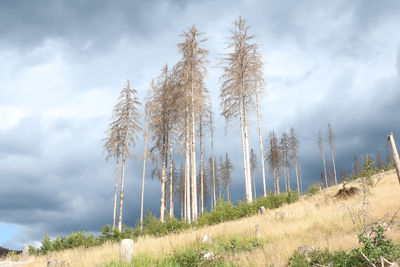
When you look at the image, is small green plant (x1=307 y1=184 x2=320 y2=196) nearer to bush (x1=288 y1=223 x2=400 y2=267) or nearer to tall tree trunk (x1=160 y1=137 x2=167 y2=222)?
tall tree trunk (x1=160 y1=137 x2=167 y2=222)

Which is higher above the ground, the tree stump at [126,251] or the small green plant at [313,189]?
the small green plant at [313,189]

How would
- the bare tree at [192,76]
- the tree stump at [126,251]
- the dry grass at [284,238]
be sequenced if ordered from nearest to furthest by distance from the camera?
1. the dry grass at [284,238]
2. the tree stump at [126,251]
3. the bare tree at [192,76]

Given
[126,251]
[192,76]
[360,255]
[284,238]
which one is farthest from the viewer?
[192,76]

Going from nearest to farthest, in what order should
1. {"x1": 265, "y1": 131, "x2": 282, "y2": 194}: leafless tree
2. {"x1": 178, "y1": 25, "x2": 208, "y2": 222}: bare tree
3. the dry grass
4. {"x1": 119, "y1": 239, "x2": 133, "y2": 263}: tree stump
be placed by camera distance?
the dry grass → {"x1": 119, "y1": 239, "x2": 133, "y2": 263}: tree stump → {"x1": 178, "y1": 25, "x2": 208, "y2": 222}: bare tree → {"x1": 265, "y1": 131, "x2": 282, "y2": 194}: leafless tree

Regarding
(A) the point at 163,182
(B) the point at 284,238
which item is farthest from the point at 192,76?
(B) the point at 284,238

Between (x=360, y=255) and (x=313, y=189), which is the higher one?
(x=313, y=189)

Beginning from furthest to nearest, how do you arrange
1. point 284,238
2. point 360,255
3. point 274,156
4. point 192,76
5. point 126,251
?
1. point 274,156
2. point 192,76
3. point 284,238
4. point 126,251
5. point 360,255

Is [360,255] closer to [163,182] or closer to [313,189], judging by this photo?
[163,182]

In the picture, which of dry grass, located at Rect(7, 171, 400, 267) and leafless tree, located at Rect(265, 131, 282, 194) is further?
leafless tree, located at Rect(265, 131, 282, 194)

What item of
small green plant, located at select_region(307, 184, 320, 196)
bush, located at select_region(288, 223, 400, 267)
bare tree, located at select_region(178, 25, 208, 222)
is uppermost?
bare tree, located at select_region(178, 25, 208, 222)

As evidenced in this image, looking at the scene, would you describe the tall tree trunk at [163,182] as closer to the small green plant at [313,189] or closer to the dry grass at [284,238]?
Answer: the dry grass at [284,238]

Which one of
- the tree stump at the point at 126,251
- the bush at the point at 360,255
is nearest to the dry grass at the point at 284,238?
the bush at the point at 360,255

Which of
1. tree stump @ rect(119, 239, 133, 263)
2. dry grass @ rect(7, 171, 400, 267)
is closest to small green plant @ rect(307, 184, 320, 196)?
dry grass @ rect(7, 171, 400, 267)

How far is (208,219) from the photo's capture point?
1402 cm
